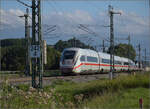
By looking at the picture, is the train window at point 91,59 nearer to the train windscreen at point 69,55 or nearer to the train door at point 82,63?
the train door at point 82,63

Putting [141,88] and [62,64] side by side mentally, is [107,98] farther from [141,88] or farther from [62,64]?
[62,64]

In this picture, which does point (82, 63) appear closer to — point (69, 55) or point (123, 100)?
point (69, 55)

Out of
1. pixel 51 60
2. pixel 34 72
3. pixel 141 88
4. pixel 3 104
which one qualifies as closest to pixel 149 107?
pixel 141 88

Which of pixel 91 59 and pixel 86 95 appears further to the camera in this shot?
pixel 91 59

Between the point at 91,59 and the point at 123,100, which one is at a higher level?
the point at 91,59

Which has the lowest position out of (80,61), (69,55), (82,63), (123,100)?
(123,100)

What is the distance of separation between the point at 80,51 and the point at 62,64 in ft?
8.83

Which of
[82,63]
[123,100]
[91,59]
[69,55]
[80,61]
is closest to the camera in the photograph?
[123,100]

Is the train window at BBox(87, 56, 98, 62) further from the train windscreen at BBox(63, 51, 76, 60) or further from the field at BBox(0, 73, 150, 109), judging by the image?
the field at BBox(0, 73, 150, 109)

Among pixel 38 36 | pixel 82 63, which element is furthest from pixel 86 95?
pixel 82 63

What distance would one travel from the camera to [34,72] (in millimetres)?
16078

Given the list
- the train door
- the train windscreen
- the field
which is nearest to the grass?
the field

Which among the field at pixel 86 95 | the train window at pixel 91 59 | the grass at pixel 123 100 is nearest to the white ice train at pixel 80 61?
the train window at pixel 91 59

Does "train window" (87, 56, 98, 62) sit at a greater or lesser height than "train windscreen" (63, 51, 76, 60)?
lesser
